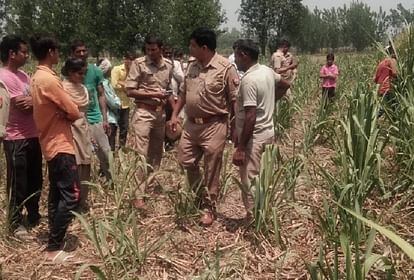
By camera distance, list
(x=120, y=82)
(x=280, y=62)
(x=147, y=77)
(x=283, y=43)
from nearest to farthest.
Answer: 1. (x=147, y=77)
2. (x=120, y=82)
3. (x=280, y=62)
4. (x=283, y=43)

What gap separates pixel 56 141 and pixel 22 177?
1.87 ft

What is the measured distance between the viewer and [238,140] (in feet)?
11.3

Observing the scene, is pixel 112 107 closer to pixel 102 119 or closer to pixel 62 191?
pixel 102 119

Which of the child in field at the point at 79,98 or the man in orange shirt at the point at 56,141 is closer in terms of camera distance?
the man in orange shirt at the point at 56,141

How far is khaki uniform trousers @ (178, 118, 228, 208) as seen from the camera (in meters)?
3.62

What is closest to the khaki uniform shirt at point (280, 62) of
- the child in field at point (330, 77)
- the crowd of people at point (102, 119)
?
the child in field at point (330, 77)

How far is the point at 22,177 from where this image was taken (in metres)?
3.40

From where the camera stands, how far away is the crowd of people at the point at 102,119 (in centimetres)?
306

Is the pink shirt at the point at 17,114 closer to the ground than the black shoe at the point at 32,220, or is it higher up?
higher up

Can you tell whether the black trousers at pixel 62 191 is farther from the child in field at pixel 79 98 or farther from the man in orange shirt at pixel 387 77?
the man in orange shirt at pixel 387 77

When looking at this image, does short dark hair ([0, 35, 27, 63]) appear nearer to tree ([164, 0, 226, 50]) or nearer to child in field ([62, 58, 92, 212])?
child in field ([62, 58, 92, 212])

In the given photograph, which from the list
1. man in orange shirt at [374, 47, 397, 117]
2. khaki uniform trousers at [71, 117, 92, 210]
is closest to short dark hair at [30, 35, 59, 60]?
khaki uniform trousers at [71, 117, 92, 210]

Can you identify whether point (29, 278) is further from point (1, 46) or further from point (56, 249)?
point (1, 46)

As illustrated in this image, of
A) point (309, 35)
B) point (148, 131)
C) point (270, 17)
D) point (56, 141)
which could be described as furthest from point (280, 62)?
point (309, 35)
